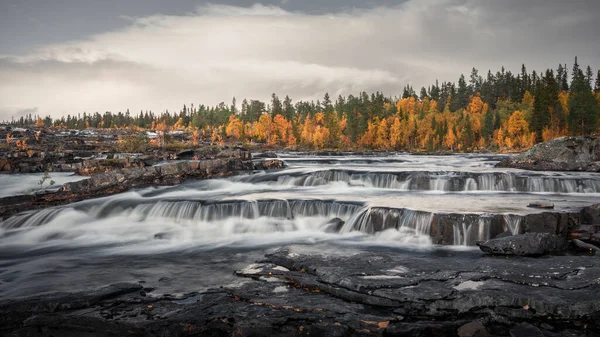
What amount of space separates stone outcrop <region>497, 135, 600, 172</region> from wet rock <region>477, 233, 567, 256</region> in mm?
23552

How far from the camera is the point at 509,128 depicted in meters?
95.4

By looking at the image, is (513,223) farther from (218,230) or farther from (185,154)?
(185,154)

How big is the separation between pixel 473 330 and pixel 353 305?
2.08 m

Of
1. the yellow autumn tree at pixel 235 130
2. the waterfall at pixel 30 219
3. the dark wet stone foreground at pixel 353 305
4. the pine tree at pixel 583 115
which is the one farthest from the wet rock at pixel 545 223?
the yellow autumn tree at pixel 235 130

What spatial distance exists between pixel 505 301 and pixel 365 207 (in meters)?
8.63

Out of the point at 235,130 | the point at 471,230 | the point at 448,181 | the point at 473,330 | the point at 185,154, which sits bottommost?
the point at 473,330

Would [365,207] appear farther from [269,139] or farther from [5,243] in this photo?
[269,139]

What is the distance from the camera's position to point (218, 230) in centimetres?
1484

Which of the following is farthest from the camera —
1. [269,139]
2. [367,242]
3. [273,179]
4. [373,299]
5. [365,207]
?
[269,139]

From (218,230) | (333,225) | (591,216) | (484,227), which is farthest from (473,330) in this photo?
(218,230)

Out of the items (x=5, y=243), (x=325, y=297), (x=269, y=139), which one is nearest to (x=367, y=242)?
(x=325, y=297)

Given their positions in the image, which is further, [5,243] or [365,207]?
[365,207]

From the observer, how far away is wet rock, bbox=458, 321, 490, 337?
19.4 feet

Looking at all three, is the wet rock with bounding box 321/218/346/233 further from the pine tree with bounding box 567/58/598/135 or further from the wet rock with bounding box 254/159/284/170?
the pine tree with bounding box 567/58/598/135
